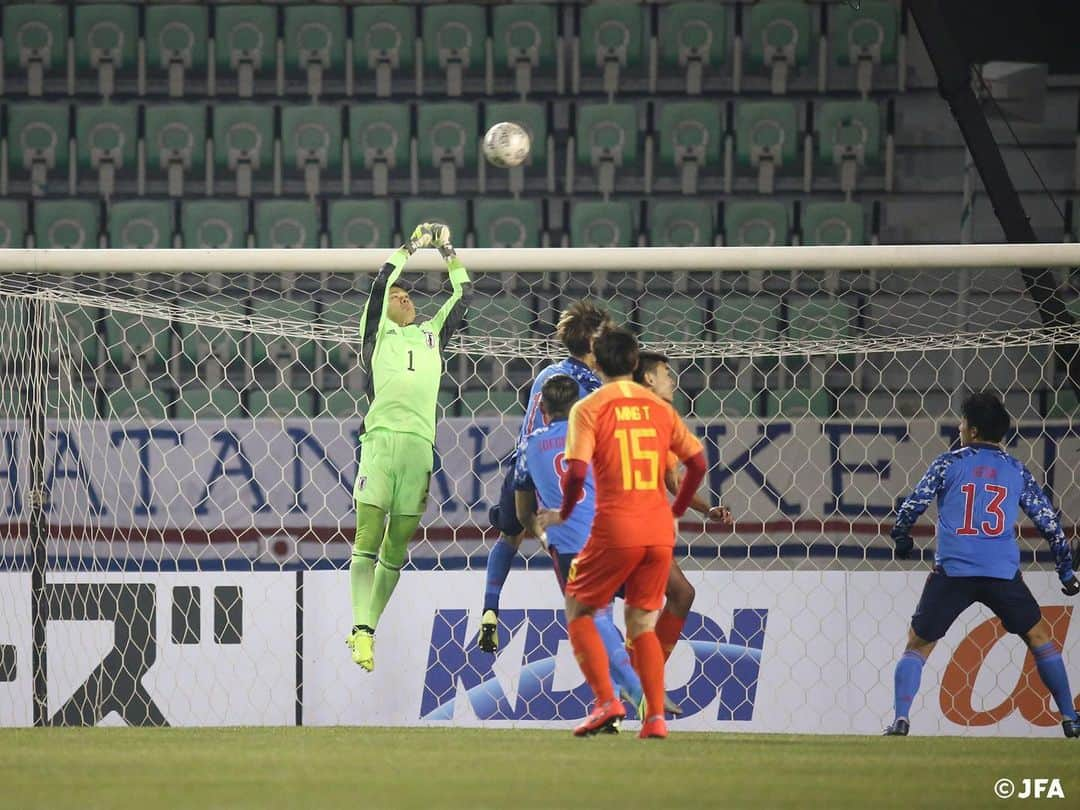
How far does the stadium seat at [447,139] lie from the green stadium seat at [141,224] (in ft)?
6.97

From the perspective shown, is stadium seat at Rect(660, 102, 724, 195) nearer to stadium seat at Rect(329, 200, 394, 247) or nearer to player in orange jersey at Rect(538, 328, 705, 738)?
stadium seat at Rect(329, 200, 394, 247)

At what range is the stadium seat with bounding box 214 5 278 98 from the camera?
13.6 metres

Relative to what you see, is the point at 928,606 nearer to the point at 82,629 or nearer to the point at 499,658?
the point at 499,658

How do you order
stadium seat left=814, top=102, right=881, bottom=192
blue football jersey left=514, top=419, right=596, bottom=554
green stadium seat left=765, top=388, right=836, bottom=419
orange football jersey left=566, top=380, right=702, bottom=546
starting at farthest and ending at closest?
stadium seat left=814, top=102, right=881, bottom=192 → green stadium seat left=765, top=388, right=836, bottom=419 → blue football jersey left=514, top=419, right=596, bottom=554 → orange football jersey left=566, top=380, right=702, bottom=546

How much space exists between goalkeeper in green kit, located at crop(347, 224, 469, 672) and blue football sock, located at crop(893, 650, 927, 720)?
90.2 inches

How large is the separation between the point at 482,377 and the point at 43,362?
4104 mm

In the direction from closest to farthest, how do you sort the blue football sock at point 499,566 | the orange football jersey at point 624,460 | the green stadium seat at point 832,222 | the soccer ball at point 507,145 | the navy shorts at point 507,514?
the orange football jersey at point 624,460
the navy shorts at point 507,514
the blue football sock at point 499,566
the soccer ball at point 507,145
the green stadium seat at point 832,222

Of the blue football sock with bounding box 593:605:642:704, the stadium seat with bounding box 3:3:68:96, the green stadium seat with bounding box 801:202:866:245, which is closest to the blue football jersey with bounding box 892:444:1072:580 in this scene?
the blue football sock with bounding box 593:605:642:704

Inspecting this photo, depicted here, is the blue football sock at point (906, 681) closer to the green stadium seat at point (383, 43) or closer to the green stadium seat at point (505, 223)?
the green stadium seat at point (505, 223)

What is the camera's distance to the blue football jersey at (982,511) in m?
7.00

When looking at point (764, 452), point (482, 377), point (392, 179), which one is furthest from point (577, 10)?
point (764, 452)

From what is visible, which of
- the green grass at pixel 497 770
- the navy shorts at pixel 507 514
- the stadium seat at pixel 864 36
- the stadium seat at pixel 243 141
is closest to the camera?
the green grass at pixel 497 770

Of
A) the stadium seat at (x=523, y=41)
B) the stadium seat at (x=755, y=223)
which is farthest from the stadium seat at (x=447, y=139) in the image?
the stadium seat at (x=755, y=223)

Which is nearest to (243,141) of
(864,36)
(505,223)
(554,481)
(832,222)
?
(505,223)
